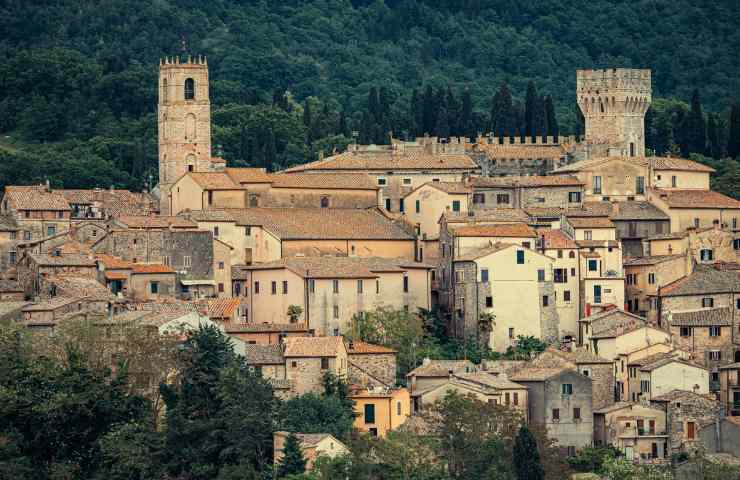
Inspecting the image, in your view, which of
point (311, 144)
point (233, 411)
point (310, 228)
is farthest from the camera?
point (311, 144)

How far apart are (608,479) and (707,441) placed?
6.78 meters

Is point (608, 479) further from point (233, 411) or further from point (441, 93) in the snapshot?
point (441, 93)

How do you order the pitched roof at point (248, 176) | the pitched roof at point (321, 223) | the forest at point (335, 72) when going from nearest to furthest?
the pitched roof at point (321, 223) → the pitched roof at point (248, 176) → the forest at point (335, 72)

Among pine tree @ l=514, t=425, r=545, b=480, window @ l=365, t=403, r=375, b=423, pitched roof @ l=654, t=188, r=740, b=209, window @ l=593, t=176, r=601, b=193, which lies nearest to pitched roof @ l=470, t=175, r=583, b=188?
window @ l=593, t=176, r=601, b=193

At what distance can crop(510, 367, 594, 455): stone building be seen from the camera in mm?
76562

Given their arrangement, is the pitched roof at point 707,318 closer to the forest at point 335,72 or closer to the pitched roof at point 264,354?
the pitched roof at point 264,354

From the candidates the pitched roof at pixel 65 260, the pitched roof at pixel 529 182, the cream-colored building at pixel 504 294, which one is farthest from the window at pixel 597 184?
the pitched roof at pixel 65 260

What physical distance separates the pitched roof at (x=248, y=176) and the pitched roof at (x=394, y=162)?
395 cm

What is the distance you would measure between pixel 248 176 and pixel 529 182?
10.9 meters

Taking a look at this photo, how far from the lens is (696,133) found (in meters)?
109

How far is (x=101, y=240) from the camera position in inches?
3359

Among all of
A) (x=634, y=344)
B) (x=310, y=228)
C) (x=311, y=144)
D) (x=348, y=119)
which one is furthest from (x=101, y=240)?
(x=348, y=119)

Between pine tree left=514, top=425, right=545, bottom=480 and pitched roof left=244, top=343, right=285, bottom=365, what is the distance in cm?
889

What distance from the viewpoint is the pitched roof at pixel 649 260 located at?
8681 cm
